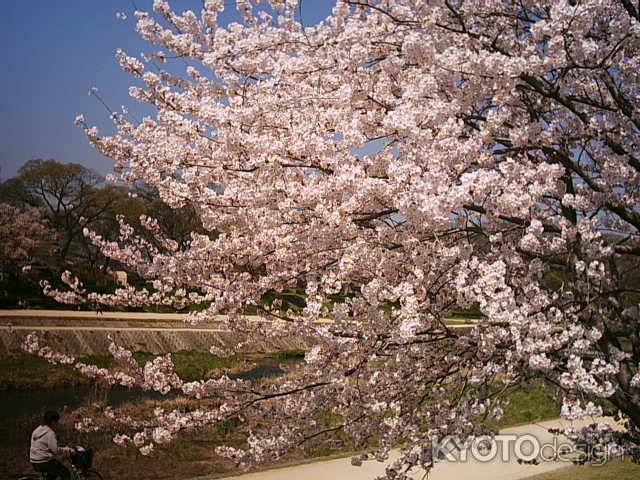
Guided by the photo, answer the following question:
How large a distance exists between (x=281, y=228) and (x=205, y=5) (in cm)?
265

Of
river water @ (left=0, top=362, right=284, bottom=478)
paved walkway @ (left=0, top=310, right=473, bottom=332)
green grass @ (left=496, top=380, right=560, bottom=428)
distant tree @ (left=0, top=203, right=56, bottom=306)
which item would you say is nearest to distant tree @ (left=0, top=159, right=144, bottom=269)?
distant tree @ (left=0, top=203, right=56, bottom=306)

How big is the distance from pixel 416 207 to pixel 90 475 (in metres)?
5.93

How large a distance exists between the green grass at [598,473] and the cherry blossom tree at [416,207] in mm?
3458

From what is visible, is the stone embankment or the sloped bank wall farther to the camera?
the stone embankment

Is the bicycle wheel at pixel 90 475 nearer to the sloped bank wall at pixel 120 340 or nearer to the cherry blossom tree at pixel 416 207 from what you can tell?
the cherry blossom tree at pixel 416 207

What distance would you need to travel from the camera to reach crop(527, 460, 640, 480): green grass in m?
8.22

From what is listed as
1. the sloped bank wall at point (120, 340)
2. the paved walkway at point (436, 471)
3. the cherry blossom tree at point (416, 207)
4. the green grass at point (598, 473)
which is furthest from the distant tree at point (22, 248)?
the cherry blossom tree at point (416, 207)

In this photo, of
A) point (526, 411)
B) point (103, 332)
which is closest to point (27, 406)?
point (103, 332)

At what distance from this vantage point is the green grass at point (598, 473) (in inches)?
324

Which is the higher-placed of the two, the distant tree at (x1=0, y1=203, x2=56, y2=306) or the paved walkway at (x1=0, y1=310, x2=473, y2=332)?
the distant tree at (x1=0, y1=203, x2=56, y2=306)

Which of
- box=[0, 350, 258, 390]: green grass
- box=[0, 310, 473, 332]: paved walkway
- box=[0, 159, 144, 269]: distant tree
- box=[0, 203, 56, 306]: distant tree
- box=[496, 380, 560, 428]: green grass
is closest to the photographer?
box=[496, 380, 560, 428]: green grass

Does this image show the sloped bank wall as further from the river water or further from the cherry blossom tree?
the cherry blossom tree

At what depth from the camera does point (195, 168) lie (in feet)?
16.9

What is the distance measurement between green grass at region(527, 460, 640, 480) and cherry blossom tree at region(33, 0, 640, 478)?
11.3ft
